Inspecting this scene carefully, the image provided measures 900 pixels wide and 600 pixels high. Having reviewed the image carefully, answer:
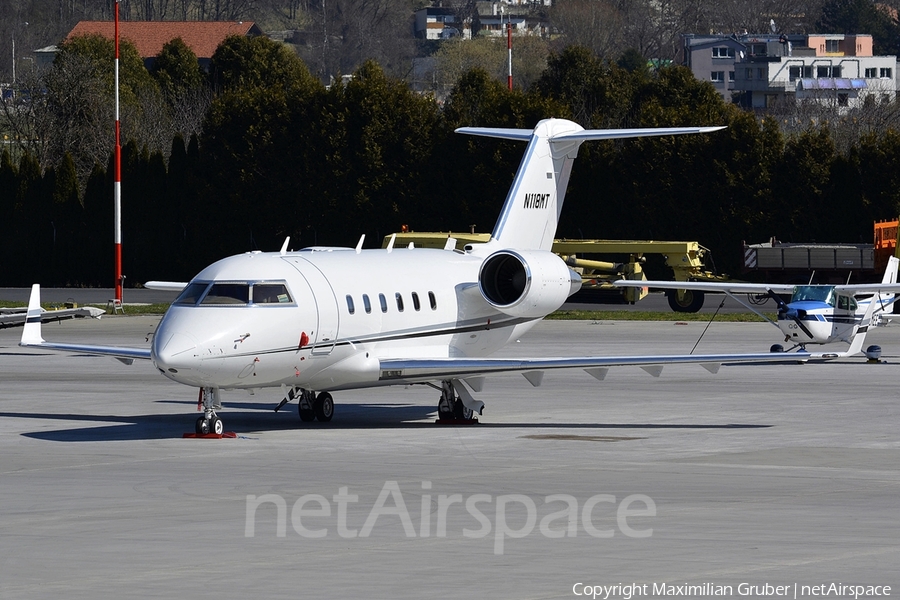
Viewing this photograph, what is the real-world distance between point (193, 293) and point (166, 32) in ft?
498

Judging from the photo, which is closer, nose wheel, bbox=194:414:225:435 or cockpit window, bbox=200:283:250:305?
cockpit window, bbox=200:283:250:305

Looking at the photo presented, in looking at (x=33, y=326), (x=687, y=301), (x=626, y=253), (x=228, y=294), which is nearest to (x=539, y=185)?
(x=228, y=294)

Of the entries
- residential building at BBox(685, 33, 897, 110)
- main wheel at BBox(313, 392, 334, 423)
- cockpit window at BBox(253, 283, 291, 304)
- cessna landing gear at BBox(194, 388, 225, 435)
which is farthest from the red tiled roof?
cessna landing gear at BBox(194, 388, 225, 435)

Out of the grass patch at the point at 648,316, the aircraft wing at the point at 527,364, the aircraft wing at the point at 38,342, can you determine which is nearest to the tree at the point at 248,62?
the grass patch at the point at 648,316

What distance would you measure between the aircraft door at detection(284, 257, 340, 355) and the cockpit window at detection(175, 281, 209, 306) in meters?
1.61

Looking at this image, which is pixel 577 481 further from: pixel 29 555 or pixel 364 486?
pixel 29 555

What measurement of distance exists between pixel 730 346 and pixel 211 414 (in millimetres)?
19200

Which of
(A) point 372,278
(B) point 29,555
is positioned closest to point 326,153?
(A) point 372,278

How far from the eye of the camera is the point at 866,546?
1299cm

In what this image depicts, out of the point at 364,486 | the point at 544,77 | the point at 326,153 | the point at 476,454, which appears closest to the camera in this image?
the point at 364,486

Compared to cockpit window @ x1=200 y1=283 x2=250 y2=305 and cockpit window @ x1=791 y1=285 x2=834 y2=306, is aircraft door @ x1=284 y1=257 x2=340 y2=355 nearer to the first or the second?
cockpit window @ x1=200 y1=283 x2=250 y2=305

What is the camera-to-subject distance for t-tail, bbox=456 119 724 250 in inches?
1083

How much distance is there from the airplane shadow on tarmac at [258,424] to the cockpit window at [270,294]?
2160mm

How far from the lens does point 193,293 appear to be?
834 inches
